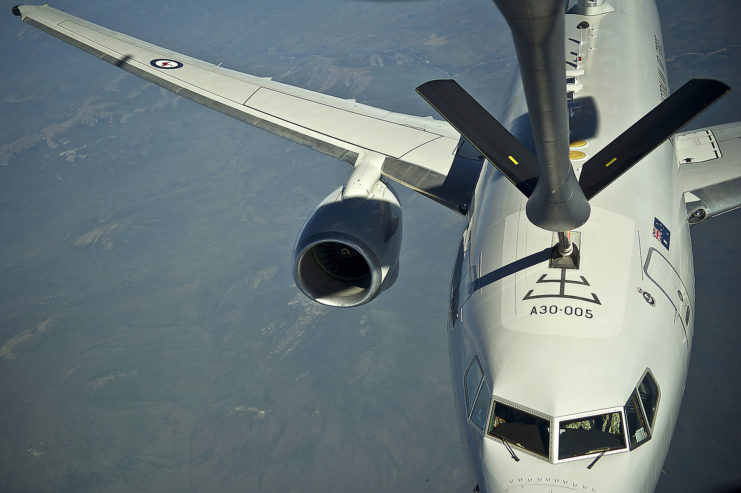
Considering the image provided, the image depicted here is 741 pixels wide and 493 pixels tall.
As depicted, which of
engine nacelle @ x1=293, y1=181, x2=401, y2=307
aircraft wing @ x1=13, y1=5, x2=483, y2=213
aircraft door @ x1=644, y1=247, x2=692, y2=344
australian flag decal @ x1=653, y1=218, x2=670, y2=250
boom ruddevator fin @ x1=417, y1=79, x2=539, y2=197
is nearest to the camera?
boom ruddevator fin @ x1=417, y1=79, x2=539, y2=197

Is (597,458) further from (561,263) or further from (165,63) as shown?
(165,63)

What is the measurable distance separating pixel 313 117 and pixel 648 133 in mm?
13918

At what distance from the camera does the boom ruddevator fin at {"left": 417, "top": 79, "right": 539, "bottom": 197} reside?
28.0ft

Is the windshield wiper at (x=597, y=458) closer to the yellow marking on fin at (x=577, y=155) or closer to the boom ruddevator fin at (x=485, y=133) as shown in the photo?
the boom ruddevator fin at (x=485, y=133)

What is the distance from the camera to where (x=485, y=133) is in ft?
29.3

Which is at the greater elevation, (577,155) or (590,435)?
(577,155)

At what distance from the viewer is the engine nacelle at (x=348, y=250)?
1420cm

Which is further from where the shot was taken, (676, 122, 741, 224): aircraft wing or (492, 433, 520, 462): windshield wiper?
(676, 122, 741, 224): aircraft wing

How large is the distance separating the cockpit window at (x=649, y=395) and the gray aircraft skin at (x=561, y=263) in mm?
42

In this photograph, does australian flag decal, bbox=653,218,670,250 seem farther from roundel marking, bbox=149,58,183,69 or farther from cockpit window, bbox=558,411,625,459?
roundel marking, bbox=149,58,183,69

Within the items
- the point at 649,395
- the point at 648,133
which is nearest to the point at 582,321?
the point at 649,395

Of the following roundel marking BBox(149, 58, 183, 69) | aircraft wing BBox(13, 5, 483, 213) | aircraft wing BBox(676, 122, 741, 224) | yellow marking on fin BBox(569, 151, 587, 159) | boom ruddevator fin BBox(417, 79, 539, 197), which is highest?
boom ruddevator fin BBox(417, 79, 539, 197)

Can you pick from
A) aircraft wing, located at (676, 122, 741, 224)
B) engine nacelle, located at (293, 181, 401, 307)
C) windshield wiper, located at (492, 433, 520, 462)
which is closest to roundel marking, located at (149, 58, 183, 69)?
engine nacelle, located at (293, 181, 401, 307)

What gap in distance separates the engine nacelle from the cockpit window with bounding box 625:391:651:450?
7.43 meters
